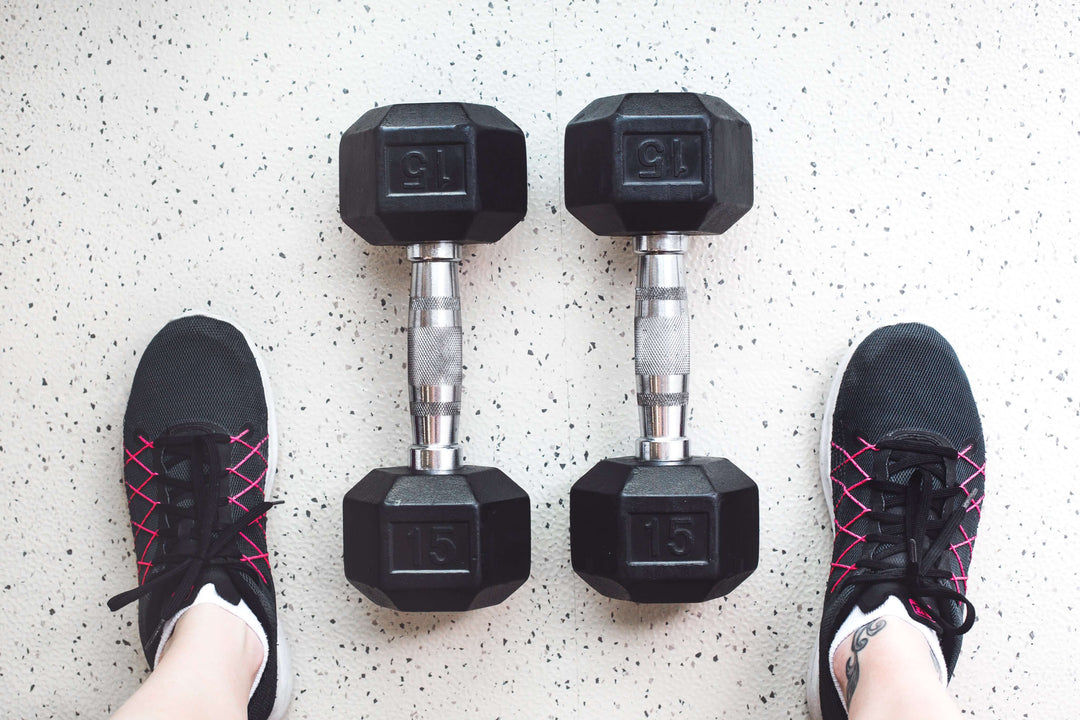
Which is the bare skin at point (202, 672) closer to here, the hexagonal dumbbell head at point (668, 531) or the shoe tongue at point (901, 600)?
the hexagonal dumbbell head at point (668, 531)

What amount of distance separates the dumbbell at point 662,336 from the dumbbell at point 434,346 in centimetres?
9

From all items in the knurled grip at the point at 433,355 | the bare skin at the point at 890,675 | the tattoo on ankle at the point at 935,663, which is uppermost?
the knurled grip at the point at 433,355

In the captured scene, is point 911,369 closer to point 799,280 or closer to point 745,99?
point 799,280

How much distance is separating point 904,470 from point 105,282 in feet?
3.34

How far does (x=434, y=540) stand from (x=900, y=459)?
0.57 meters

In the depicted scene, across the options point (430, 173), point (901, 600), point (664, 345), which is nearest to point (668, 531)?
point (664, 345)

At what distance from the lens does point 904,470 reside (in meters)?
0.96

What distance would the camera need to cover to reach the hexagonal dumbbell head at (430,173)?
817mm

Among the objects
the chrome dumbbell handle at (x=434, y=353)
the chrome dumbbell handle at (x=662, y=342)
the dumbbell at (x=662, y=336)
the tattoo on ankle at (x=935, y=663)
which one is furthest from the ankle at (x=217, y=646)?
the tattoo on ankle at (x=935, y=663)

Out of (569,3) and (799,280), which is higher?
(569,3)

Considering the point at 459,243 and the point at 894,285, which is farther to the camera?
the point at 894,285

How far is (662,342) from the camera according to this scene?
2.77 feet

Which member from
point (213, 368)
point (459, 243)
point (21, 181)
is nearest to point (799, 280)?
point (459, 243)

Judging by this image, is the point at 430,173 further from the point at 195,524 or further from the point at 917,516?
the point at 917,516
